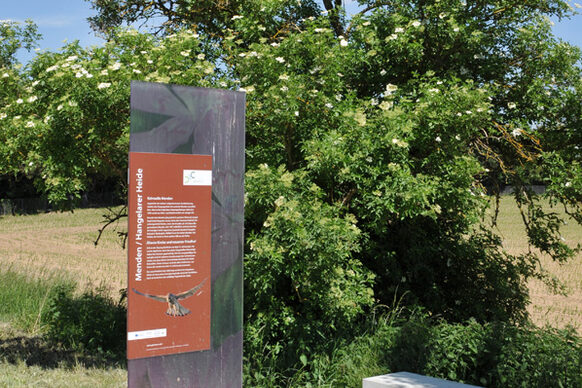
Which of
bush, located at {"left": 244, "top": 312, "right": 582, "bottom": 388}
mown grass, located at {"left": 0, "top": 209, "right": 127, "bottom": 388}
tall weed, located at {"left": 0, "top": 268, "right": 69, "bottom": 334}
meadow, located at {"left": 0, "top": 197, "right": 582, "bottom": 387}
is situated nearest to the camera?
bush, located at {"left": 244, "top": 312, "right": 582, "bottom": 388}

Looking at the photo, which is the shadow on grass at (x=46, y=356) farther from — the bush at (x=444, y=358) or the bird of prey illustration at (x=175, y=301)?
the bird of prey illustration at (x=175, y=301)

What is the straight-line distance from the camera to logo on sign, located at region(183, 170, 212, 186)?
4.11m

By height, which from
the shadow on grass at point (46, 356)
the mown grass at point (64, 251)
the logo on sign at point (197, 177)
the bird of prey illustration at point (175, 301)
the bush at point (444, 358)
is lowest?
the shadow on grass at point (46, 356)

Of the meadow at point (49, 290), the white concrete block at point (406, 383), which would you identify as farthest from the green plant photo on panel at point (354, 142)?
the meadow at point (49, 290)

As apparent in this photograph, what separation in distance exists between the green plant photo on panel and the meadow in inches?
67.2

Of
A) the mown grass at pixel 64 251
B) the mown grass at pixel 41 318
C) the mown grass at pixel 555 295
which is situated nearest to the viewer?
the mown grass at pixel 41 318

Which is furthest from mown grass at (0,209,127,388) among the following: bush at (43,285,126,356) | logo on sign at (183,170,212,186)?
logo on sign at (183,170,212,186)

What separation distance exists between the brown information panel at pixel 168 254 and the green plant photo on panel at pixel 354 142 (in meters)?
1.76

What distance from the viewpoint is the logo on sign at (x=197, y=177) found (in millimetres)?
4113

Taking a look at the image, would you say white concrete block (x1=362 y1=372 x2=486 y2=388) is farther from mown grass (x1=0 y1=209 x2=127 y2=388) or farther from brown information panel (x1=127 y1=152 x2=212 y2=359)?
mown grass (x1=0 y1=209 x2=127 y2=388)

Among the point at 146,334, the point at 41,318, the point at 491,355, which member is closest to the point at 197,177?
the point at 146,334

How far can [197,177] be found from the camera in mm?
4156

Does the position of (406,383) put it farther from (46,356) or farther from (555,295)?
(555,295)

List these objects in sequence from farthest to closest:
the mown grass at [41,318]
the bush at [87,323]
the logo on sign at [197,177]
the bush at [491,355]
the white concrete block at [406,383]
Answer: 1. the bush at [87,323]
2. the mown grass at [41,318]
3. the bush at [491,355]
4. the white concrete block at [406,383]
5. the logo on sign at [197,177]
